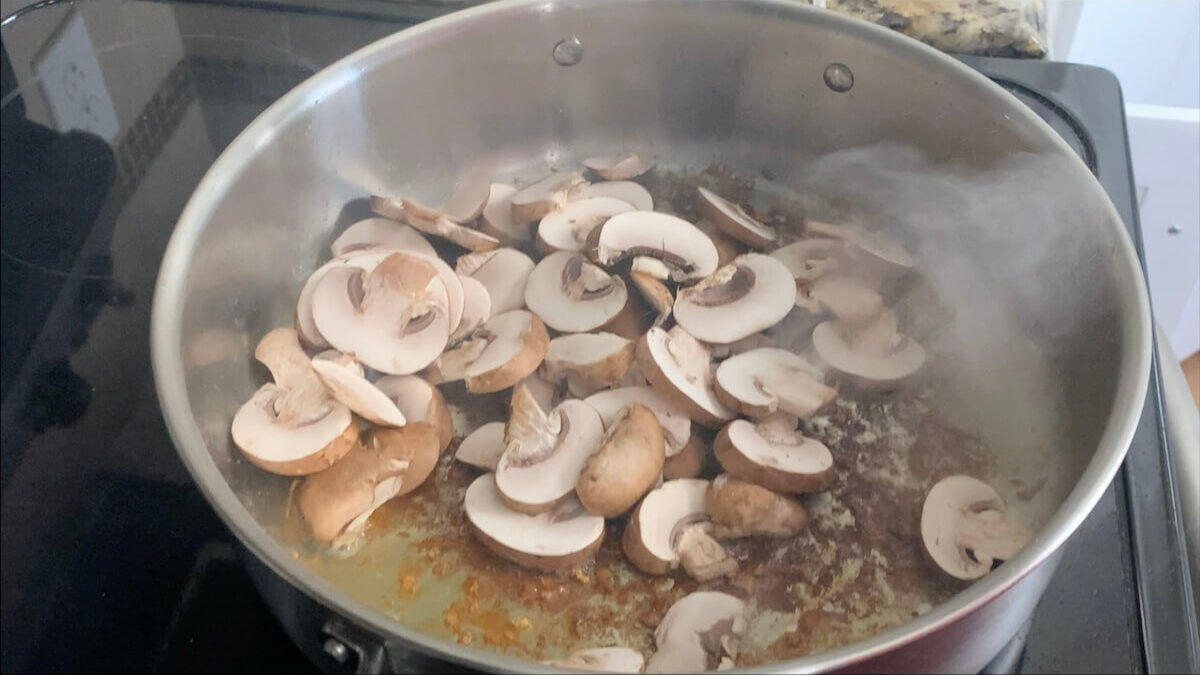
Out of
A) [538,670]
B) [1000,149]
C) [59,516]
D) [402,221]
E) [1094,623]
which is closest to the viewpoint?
[538,670]

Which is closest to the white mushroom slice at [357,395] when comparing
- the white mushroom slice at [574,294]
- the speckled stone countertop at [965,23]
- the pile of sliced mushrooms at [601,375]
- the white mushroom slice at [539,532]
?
the pile of sliced mushrooms at [601,375]

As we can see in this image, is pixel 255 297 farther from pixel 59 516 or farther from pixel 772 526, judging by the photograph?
pixel 772 526

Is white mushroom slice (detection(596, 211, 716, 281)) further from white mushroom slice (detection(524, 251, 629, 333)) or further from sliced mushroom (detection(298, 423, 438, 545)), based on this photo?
sliced mushroom (detection(298, 423, 438, 545))

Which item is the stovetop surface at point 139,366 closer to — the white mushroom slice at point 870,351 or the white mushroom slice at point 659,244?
the white mushroom slice at point 870,351

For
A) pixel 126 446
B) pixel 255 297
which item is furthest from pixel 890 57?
pixel 126 446

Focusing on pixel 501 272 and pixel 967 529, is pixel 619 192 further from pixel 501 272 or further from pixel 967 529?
pixel 967 529

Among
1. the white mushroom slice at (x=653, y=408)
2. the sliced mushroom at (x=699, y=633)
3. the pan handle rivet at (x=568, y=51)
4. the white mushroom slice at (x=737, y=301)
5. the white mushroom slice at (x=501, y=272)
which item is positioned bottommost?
the sliced mushroom at (x=699, y=633)
